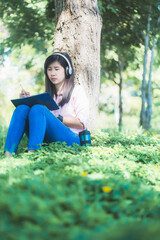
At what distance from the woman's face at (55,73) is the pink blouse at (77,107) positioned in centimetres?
22

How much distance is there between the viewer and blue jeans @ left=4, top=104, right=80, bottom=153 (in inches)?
107

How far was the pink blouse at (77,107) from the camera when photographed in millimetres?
3150

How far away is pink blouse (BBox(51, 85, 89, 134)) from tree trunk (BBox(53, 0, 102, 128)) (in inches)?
24.1

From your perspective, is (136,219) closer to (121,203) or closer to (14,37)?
(121,203)

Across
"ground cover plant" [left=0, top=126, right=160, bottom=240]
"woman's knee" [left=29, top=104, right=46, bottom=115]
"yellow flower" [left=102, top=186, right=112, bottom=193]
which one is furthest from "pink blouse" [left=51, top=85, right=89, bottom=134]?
"yellow flower" [left=102, top=186, right=112, bottom=193]

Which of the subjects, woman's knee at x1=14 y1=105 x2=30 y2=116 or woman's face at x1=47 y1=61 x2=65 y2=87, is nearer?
woman's knee at x1=14 y1=105 x2=30 y2=116

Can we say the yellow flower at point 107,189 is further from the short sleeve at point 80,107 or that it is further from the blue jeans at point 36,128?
the short sleeve at point 80,107

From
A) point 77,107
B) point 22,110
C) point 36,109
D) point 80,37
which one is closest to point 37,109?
point 36,109

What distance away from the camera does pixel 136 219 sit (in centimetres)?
135

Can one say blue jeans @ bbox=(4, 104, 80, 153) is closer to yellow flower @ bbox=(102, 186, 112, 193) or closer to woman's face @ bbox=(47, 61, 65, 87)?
woman's face @ bbox=(47, 61, 65, 87)

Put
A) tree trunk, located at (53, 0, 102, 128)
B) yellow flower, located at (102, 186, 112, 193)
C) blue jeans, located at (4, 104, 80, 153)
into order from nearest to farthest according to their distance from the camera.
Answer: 1. yellow flower, located at (102, 186, 112, 193)
2. blue jeans, located at (4, 104, 80, 153)
3. tree trunk, located at (53, 0, 102, 128)

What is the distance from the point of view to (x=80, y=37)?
387 cm

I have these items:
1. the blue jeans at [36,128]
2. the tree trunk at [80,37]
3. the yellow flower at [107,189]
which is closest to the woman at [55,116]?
the blue jeans at [36,128]

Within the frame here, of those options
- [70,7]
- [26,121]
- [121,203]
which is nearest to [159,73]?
[70,7]
